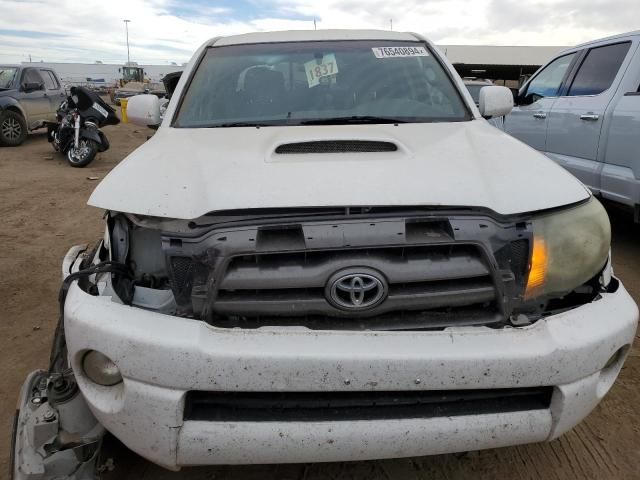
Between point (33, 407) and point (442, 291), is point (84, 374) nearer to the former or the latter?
point (33, 407)

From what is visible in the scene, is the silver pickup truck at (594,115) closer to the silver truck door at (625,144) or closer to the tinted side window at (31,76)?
the silver truck door at (625,144)

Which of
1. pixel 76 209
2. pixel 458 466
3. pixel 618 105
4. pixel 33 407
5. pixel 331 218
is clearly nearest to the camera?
pixel 331 218

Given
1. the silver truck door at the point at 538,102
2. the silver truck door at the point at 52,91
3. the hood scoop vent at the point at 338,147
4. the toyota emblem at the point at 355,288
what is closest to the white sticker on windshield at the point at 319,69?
the hood scoop vent at the point at 338,147

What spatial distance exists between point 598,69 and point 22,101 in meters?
12.2

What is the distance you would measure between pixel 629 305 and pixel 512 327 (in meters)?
0.53

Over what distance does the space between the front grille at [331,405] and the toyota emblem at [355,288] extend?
0.29m

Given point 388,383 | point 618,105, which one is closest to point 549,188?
point 388,383

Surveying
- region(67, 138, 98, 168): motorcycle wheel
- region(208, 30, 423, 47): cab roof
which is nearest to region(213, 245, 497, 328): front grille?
region(208, 30, 423, 47): cab roof

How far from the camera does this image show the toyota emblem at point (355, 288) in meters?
1.73

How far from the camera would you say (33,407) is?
1.95 metres

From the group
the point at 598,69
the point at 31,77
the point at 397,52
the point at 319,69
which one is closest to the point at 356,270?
the point at 319,69

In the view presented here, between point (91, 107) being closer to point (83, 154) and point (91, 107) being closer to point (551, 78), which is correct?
point (83, 154)

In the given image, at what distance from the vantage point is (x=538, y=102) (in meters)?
6.06

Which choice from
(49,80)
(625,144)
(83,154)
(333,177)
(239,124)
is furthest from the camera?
(49,80)
